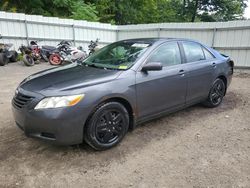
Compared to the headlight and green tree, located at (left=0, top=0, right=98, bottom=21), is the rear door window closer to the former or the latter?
the headlight

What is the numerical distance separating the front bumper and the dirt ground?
0.34 m

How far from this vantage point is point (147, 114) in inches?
136

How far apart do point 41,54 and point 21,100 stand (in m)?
8.38

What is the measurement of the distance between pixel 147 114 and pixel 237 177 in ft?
4.75

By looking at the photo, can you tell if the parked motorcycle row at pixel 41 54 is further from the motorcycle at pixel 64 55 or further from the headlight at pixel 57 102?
the headlight at pixel 57 102

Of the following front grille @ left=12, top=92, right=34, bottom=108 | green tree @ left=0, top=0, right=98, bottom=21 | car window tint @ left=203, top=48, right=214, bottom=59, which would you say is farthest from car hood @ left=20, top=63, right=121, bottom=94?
green tree @ left=0, top=0, right=98, bottom=21

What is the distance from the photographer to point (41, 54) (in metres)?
10.6

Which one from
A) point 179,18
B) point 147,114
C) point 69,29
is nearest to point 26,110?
point 147,114

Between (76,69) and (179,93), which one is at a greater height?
(76,69)

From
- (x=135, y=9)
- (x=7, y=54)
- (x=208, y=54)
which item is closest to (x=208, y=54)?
(x=208, y=54)

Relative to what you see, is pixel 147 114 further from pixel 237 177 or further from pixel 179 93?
pixel 237 177

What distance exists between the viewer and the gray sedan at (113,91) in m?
2.68

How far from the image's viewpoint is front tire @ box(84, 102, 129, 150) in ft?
9.38

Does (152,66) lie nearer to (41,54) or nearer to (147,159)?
(147,159)
